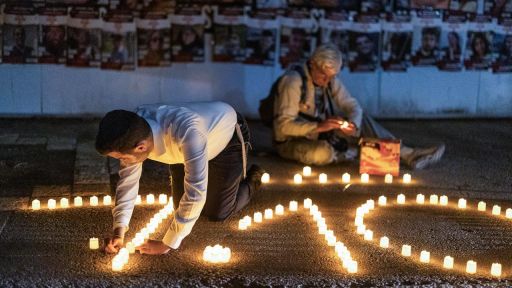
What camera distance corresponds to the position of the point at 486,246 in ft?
16.8

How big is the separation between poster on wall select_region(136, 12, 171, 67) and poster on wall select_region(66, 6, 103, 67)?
50cm

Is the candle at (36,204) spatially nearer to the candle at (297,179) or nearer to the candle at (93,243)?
the candle at (93,243)

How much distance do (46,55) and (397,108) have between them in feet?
15.1

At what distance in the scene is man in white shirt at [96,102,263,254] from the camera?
4.13 m

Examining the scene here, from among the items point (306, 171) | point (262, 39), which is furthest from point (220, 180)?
point (262, 39)

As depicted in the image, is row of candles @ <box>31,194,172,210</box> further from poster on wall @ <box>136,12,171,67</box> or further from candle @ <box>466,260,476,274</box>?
poster on wall @ <box>136,12,171,67</box>

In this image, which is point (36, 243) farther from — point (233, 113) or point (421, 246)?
point (421, 246)

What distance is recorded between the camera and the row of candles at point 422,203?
15.0ft

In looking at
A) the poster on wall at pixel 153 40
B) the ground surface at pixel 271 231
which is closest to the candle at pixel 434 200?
the ground surface at pixel 271 231

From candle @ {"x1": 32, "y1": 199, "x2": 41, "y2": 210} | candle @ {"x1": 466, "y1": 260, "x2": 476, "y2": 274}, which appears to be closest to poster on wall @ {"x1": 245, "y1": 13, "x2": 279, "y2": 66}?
candle @ {"x1": 32, "y1": 199, "x2": 41, "y2": 210}

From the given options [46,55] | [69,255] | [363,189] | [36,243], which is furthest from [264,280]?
[46,55]

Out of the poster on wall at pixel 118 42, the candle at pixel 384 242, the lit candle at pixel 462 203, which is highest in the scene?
the poster on wall at pixel 118 42

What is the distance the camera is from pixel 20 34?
30.7ft

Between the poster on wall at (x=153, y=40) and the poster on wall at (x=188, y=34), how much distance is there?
80mm
